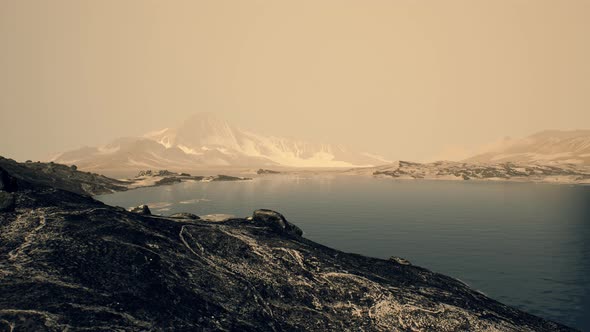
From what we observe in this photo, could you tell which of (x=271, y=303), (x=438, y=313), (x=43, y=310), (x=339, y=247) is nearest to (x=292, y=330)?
(x=271, y=303)

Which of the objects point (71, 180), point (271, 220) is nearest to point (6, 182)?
point (271, 220)

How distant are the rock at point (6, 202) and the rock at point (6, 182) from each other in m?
0.69

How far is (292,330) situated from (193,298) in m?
3.06

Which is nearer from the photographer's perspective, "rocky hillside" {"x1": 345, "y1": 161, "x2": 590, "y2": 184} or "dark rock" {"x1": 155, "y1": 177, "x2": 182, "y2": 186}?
"dark rock" {"x1": 155, "y1": 177, "x2": 182, "y2": 186}

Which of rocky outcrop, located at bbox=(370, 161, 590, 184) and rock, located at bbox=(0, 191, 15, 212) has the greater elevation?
rocky outcrop, located at bbox=(370, 161, 590, 184)

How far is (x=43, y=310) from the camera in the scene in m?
9.50

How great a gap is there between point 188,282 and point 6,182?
8.15m

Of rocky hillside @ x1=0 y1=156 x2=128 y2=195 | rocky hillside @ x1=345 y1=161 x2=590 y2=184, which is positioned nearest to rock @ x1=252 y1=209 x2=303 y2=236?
rocky hillside @ x1=0 y1=156 x2=128 y2=195

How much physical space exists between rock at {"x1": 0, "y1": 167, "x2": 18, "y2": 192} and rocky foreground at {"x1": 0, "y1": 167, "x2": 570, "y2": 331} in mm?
38

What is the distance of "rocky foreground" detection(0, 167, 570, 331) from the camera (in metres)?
10.0

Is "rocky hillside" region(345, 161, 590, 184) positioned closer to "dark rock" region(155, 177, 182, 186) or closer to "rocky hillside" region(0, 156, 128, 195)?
"dark rock" region(155, 177, 182, 186)

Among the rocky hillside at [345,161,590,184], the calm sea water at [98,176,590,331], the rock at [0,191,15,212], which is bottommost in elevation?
the calm sea water at [98,176,590,331]

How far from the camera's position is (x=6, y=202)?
13.1m

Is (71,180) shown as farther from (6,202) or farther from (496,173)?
(496,173)
